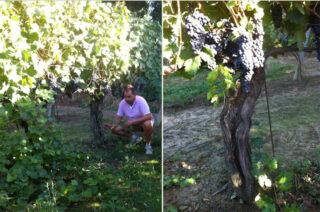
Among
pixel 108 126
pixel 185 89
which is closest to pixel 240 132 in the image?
pixel 185 89

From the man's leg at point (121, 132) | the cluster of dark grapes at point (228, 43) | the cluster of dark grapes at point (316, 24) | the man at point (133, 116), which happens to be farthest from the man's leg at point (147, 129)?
the cluster of dark grapes at point (316, 24)

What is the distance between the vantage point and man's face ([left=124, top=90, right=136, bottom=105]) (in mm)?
2391

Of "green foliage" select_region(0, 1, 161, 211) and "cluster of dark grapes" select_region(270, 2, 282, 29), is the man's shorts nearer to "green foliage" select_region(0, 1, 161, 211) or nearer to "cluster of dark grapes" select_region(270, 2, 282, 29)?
"green foliage" select_region(0, 1, 161, 211)

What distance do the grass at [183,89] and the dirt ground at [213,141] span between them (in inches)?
2.1

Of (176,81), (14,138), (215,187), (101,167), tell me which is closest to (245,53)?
(176,81)

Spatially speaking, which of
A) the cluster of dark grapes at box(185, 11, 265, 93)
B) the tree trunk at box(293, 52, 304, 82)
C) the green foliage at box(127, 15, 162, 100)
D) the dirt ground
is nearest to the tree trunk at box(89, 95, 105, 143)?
the green foliage at box(127, 15, 162, 100)

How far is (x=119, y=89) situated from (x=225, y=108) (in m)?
0.82

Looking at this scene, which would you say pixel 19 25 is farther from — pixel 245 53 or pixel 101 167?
pixel 245 53

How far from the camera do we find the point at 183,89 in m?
2.16

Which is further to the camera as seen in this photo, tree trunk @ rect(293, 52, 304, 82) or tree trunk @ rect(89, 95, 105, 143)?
tree trunk @ rect(89, 95, 105, 143)

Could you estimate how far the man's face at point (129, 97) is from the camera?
239cm

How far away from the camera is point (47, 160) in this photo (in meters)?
2.46

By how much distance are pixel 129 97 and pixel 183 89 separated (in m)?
0.44

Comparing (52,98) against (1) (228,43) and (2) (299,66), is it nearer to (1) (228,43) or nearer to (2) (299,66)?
(1) (228,43)
